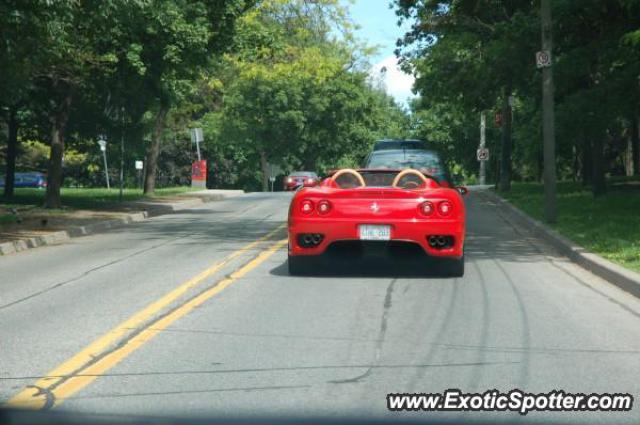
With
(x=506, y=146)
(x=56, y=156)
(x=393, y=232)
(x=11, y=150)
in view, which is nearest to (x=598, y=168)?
(x=506, y=146)

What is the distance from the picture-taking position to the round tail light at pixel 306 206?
11.5 m

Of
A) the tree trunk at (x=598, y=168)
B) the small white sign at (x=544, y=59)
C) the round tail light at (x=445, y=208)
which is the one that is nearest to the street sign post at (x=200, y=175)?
the tree trunk at (x=598, y=168)

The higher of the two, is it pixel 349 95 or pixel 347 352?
pixel 349 95

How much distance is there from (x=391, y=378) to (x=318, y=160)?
75.4m

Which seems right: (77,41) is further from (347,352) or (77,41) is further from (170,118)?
(170,118)

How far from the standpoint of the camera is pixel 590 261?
12883mm

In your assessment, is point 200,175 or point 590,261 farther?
point 200,175

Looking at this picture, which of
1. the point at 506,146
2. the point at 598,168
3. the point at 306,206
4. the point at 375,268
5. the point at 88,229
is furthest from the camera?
the point at 506,146

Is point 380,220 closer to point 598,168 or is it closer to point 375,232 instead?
point 375,232

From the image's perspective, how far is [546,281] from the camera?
1166cm

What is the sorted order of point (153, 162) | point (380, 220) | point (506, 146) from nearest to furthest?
point (380, 220) < point (506, 146) < point (153, 162)

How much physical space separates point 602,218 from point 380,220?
395 inches

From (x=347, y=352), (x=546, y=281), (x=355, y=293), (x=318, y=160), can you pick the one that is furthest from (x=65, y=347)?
(x=318, y=160)

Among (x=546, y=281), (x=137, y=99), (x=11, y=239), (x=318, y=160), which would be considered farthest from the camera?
(x=318, y=160)
